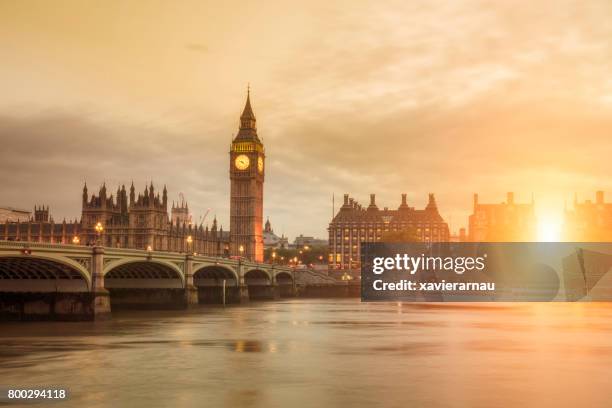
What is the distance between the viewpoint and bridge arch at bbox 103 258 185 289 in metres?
84.6

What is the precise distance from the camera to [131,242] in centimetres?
16088

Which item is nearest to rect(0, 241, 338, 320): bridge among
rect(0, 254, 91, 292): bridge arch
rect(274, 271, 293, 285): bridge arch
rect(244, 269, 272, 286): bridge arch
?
rect(0, 254, 91, 292): bridge arch

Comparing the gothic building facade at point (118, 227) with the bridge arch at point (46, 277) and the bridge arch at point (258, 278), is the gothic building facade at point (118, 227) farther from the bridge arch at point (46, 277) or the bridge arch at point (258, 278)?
the bridge arch at point (46, 277)

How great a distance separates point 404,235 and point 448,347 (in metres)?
144

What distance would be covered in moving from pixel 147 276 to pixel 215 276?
77.3 ft

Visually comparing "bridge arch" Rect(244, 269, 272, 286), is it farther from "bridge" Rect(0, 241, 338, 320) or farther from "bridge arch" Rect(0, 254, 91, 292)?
"bridge arch" Rect(0, 254, 91, 292)

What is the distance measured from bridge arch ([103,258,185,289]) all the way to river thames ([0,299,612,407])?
19.9m

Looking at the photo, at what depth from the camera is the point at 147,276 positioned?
91.2 meters

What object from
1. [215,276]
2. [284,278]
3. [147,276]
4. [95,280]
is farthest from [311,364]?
[284,278]

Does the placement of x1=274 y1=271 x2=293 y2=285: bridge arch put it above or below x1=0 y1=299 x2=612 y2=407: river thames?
above

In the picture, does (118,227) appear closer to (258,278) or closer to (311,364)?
(258,278)

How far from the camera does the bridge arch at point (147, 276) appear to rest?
84.6 m

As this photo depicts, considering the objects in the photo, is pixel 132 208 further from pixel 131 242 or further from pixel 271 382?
pixel 271 382

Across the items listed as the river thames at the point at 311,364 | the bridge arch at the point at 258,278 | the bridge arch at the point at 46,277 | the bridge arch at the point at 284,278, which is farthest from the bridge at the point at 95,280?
the bridge arch at the point at 284,278
